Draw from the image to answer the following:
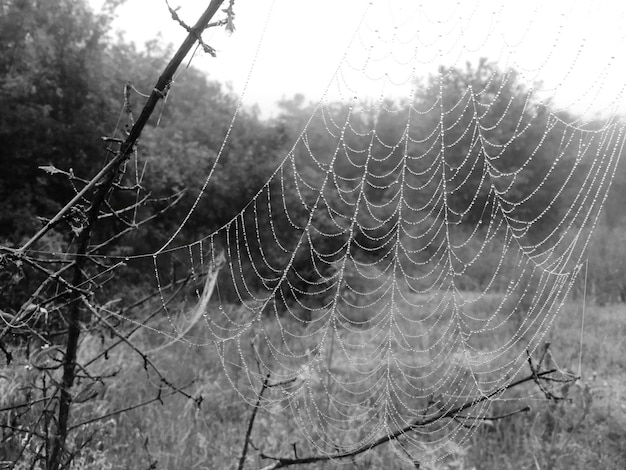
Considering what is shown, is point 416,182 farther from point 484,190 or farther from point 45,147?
point 45,147

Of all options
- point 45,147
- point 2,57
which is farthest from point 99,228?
point 2,57

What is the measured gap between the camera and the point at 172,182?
9.78 m

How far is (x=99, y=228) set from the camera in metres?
9.95

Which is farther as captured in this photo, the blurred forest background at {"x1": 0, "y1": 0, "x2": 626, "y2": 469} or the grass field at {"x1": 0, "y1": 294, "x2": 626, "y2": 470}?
the blurred forest background at {"x1": 0, "y1": 0, "x2": 626, "y2": 469}

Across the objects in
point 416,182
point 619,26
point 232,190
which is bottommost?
point 232,190

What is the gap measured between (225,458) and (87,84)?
7343mm

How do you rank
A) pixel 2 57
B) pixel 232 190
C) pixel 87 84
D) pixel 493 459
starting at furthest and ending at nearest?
pixel 232 190 → pixel 87 84 → pixel 2 57 → pixel 493 459

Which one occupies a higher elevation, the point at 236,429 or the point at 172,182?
the point at 172,182

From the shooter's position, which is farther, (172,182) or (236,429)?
(172,182)

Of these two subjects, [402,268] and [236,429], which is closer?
[236,429]

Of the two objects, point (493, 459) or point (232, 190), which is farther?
point (232, 190)

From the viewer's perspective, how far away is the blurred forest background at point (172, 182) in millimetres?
4910

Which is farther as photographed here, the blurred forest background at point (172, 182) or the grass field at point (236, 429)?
the blurred forest background at point (172, 182)

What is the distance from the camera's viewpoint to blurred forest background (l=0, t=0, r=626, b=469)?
16.1 ft
